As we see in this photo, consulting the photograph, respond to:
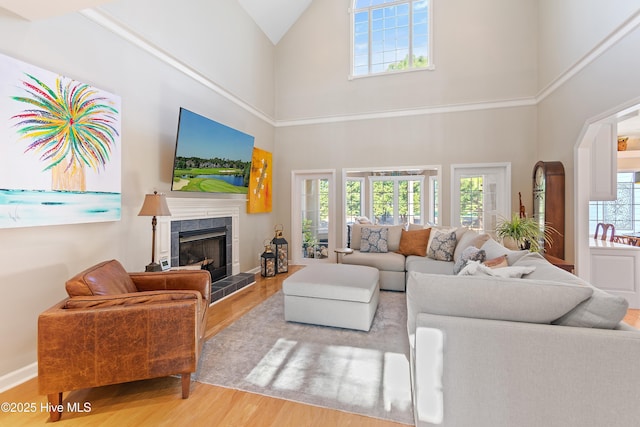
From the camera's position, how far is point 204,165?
12.5 ft

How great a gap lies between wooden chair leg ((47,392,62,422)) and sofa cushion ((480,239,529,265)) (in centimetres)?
334

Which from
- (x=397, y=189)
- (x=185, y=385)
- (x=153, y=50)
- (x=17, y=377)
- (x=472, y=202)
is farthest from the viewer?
(x=397, y=189)

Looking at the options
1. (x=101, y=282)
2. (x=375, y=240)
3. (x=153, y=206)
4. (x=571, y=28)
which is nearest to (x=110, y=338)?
(x=101, y=282)

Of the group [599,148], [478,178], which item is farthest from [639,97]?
[478,178]

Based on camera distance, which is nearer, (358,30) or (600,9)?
(600,9)

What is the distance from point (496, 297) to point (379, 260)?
2.82 metres

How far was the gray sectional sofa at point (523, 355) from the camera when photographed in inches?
53.2

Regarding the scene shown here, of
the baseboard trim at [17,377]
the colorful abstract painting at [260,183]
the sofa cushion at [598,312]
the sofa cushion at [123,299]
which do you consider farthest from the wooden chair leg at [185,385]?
the colorful abstract painting at [260,183]

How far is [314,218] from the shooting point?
6.32 metres

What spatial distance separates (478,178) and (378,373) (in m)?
4.51

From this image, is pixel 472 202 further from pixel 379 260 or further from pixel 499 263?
pixel 499 263

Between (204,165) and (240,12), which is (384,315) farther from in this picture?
(240,12)

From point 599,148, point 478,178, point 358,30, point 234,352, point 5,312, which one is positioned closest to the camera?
point 5,312

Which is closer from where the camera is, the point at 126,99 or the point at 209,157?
the point at 126,99
